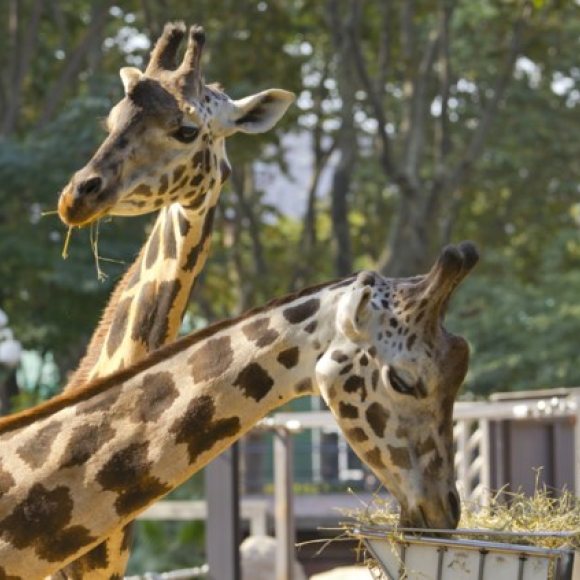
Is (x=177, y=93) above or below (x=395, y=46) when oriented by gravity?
below

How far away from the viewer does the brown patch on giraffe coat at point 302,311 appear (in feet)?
15.2

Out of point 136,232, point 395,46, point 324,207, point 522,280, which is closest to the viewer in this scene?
point 136,232

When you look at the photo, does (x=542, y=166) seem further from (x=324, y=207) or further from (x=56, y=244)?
(x=56, y=244)

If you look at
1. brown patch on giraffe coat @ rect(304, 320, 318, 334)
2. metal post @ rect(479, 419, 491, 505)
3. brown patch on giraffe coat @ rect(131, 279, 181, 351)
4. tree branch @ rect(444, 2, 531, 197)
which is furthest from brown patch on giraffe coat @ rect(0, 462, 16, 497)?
tree branch @ rect(444, 2, 531, 197)

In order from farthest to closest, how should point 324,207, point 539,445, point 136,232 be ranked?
point 324,207 → point 136,232 → point 539,445

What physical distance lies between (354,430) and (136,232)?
17639 mm

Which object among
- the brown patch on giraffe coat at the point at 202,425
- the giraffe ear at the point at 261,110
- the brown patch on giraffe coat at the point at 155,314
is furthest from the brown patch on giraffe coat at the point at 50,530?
the giraffe ear at the point at 261,110

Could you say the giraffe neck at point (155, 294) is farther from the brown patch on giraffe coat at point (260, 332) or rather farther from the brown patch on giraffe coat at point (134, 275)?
the brown patch on giraffe coat at point (260, 332)

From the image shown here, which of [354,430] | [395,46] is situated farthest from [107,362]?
[395,46]

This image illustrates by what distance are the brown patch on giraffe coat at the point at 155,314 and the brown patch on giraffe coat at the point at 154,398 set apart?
1521 mm

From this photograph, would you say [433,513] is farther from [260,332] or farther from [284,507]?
[284,507]

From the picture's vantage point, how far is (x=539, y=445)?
1092 centimetres

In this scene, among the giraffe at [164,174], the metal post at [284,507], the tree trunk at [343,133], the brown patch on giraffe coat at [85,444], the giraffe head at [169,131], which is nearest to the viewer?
the brown patch on giraffe coat at [85,444]

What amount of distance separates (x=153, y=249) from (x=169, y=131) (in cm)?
55
